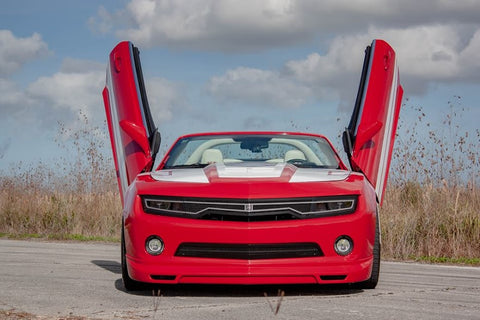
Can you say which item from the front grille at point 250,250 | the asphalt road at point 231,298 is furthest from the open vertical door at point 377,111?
the front grille at point 250,250

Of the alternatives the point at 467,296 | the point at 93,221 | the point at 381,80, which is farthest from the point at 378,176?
the point at 93,221

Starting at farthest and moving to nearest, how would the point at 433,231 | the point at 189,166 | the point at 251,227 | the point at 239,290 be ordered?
the point at 433,231 < the point at 189,166 < the point at 239,290 < the point at 251,227

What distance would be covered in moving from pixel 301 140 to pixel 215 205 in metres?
2.08

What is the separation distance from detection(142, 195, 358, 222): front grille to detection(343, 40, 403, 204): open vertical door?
5.96 feet

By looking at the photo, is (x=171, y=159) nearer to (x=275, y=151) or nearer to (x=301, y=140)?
(x=301, y=140)

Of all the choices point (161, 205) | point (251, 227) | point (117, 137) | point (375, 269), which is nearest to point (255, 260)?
point (251, 227)

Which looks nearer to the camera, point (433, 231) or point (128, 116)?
point (128, 116)

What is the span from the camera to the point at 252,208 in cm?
553

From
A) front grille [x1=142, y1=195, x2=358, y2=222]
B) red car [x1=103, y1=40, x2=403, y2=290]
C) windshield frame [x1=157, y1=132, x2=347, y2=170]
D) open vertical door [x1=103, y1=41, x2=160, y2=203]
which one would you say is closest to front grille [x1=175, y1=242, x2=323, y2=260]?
red car [x1=103, y1=40, x2=403, y2=290]

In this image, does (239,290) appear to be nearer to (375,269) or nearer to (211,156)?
(375,269)

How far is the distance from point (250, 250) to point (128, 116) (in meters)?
3.37

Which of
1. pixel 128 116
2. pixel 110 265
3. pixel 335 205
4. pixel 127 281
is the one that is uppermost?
pixel 128 116

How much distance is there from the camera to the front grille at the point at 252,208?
5531mm

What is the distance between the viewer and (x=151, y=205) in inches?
227
